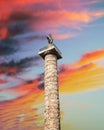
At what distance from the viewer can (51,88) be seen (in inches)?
642

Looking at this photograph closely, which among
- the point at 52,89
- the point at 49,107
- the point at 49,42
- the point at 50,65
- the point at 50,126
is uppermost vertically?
the point at 49,42

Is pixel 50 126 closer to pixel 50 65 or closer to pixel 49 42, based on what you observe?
pixel 50 65

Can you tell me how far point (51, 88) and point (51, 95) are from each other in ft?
1.62

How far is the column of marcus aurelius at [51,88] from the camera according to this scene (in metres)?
15.6

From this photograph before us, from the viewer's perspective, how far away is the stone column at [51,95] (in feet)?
50.9

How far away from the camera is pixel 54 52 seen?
17.4 m

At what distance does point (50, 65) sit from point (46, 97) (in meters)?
2.24

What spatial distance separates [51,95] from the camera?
1606 cm

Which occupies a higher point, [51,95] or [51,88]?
[51,88]

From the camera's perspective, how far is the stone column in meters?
15.5

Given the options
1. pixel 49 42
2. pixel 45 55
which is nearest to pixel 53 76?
pixel 45 55

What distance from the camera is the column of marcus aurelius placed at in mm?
15558

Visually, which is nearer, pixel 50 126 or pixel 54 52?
pixel 50 126

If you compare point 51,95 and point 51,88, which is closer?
point 51,95
